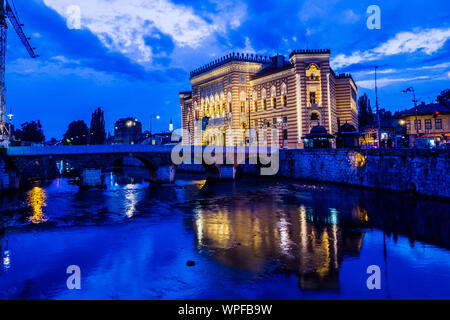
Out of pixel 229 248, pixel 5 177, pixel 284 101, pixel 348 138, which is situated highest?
pixel 284 101

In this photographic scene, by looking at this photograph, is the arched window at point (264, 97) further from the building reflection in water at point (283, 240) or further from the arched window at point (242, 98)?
the building reflection in water at point (283, 240)

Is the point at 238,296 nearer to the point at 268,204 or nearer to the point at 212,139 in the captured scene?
the point at 268,204

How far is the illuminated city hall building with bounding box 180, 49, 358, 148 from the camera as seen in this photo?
149 feet

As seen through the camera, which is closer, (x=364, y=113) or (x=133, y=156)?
(x=133, y=156)

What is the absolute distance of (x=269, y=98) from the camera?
51.1 m

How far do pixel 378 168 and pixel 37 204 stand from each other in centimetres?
3025

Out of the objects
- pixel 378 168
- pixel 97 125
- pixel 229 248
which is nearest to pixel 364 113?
pixel 378 168

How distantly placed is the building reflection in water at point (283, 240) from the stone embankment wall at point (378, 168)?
7296mm

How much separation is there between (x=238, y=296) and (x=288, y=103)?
4108 cm

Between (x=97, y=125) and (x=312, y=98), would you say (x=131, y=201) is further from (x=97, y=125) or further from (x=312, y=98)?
(x=97, y=125)

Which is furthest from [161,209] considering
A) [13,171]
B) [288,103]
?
[288,103]

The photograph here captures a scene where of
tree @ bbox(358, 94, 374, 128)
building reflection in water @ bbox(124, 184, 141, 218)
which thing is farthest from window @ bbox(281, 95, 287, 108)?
tree @ bbox(358, 94, 374, 128)

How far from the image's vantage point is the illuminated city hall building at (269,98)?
45.3m

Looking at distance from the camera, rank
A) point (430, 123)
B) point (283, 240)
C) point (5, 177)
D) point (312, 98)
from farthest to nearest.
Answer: point (312, 98) → point (430, 123) → point (5, 177) → point (283, 240)
